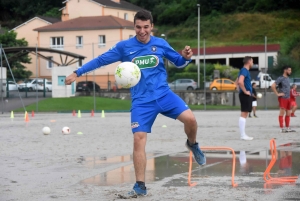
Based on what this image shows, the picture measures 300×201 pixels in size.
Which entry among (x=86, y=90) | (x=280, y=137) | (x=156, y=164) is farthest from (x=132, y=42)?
(x=86, y=90)

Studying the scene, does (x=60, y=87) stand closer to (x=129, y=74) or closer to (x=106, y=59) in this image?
(x=106, y=59)

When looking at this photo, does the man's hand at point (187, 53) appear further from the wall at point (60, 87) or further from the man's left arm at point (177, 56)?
the wall at point (60, 87)

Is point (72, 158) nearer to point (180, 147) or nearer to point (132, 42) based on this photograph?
point (180, 147)

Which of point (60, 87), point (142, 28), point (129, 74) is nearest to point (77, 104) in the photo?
point (60, 87)

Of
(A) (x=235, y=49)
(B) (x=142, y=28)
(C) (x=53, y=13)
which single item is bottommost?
(B) (x=142, y=28)

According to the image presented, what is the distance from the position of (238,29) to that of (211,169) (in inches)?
3096

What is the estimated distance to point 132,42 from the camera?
792 centimetres

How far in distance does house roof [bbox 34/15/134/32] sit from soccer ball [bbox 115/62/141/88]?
2431 inches

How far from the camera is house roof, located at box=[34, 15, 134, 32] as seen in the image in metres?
70.8

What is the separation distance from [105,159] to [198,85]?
45314mm

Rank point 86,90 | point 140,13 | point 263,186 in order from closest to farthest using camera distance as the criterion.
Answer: point 140,13, point 263,186, point 86,90

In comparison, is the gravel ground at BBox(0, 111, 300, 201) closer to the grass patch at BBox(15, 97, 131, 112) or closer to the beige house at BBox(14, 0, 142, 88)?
the grass patch at BBox(15, 97, 131, 112)

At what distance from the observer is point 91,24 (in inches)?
2874

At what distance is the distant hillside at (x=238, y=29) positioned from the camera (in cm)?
8278
